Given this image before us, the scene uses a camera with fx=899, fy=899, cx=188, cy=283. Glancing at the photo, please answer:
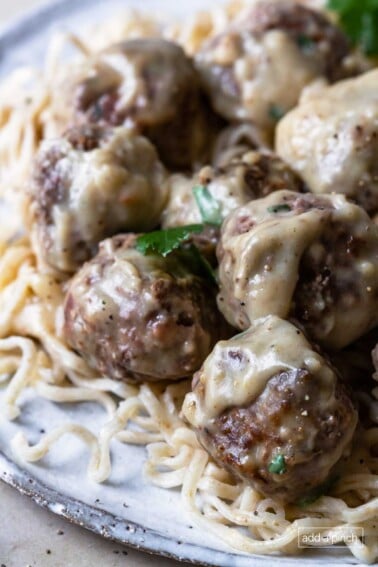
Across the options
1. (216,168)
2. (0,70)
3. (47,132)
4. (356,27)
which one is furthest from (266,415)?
(0,70)

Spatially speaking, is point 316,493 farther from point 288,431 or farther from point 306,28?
point 306,28

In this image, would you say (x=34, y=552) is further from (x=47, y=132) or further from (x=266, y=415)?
(x=47, y=132)

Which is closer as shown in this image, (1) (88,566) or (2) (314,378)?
(2) (314,378)

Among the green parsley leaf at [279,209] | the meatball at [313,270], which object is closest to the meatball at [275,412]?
the meatball at [313,270]

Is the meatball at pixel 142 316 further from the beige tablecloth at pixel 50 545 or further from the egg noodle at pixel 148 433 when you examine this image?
the beige tablecloth at pixel 50 545

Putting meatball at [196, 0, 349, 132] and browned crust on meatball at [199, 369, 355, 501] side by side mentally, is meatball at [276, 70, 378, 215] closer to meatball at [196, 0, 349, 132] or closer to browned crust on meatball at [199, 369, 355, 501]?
meatball at [196, 0, 349, 132]

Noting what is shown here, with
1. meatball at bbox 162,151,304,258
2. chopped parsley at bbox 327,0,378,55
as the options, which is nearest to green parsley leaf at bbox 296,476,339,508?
meatball at bbox 162,151,304,258

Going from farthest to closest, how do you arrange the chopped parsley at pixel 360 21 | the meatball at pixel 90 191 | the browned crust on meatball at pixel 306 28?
the chopped parsley at pixel 360 21, the browned crust on meatball at pixel 306 28, the meatball at pixel 90 191
